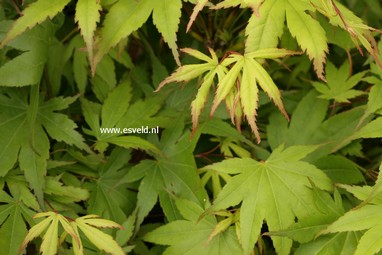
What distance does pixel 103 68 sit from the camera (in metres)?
1.27

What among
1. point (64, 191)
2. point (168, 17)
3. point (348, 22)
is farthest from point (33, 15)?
point (348, 22)

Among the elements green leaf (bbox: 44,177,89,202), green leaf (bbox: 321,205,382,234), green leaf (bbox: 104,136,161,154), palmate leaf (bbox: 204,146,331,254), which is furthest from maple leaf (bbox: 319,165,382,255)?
green leaf (bbox: 44,177,89,202)

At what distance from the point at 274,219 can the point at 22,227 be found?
527mm

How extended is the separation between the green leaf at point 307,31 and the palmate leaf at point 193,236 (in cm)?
41

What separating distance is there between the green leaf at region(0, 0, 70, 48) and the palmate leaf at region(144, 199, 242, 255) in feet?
1.58

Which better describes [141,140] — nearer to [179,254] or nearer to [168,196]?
[168,196]

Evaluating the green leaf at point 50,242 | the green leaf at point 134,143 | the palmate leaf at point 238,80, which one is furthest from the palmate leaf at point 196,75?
the green leaf at point 50,242

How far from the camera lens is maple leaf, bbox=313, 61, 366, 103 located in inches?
49.9

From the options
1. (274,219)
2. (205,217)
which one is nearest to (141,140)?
(205,217)

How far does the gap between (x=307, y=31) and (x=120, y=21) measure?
373 millimetres

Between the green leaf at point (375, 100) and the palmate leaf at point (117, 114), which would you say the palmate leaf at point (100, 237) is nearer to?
the palmate leaf at point (117, 114)

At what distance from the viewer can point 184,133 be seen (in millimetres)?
1231

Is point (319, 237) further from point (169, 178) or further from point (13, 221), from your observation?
point (13, 221)

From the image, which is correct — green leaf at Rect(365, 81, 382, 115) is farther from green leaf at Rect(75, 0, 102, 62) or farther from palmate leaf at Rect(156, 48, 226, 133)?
green leaf at Rect(75, 0, 102, 62)
